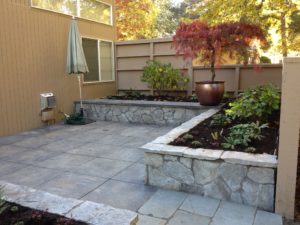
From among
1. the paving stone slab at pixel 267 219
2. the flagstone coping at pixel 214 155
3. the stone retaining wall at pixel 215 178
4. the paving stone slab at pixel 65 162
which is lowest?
the paving stone slab at pixel 267 219

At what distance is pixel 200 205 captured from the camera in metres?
2.50

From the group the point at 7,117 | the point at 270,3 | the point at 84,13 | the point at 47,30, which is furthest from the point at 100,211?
the point at 270,3

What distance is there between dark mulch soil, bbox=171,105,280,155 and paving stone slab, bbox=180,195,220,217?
616 mm

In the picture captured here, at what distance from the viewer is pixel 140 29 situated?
14102 millimetres

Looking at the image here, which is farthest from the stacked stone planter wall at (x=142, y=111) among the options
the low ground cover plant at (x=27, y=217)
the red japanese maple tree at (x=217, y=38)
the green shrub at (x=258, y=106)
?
the low ground cover plant at (x=27, y=217)

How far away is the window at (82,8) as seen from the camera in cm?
590

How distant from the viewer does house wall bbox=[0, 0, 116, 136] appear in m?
5.04

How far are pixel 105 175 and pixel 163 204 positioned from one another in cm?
95

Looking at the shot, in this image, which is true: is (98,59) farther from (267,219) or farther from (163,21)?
(163,21)

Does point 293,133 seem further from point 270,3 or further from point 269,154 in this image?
point 270,3

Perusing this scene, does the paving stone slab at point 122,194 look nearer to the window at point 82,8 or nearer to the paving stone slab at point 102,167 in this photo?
the paving stone slab at point 102,167

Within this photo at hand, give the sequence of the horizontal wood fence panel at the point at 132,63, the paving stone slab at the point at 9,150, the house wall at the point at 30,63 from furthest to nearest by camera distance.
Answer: the horizontal wood fence panel at the point at 132,63 < the house wall at the point at 30,63 < the paving stone slab at the point at 9,150

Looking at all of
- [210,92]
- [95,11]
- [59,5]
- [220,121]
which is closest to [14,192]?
[220,121]

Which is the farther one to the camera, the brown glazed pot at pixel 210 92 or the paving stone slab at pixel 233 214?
the brown glazed pot at pixel 210 92
